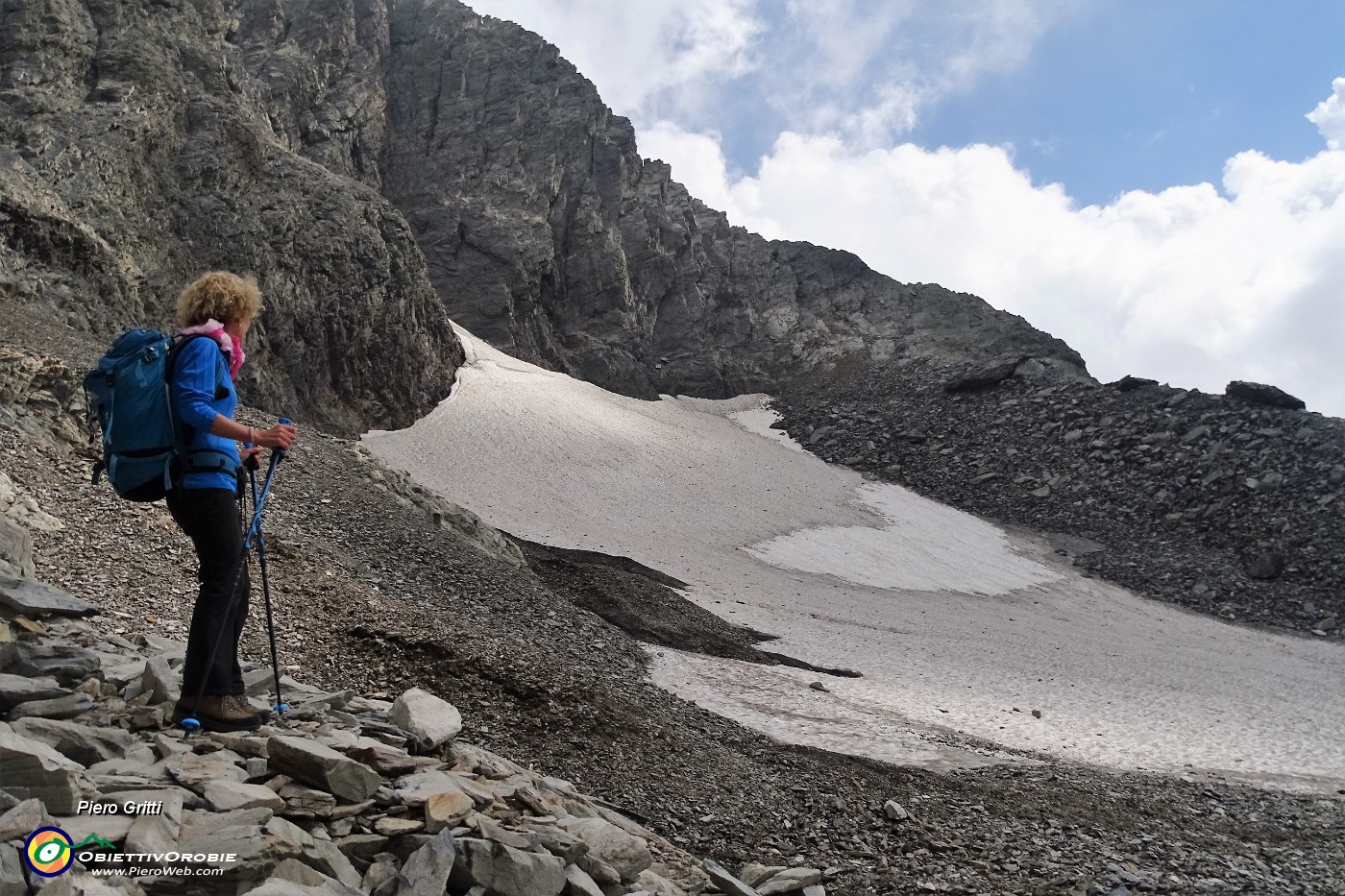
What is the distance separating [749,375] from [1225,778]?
160 ft

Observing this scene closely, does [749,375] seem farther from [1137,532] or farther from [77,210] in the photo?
[77,210]

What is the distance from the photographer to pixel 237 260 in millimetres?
36250

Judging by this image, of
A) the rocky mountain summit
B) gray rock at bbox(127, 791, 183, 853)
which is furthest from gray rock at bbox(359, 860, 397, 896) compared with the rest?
the rocky mountain summit

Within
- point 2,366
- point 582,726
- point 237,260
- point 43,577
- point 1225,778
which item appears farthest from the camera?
point 237,260

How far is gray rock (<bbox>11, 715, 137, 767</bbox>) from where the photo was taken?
454 cm

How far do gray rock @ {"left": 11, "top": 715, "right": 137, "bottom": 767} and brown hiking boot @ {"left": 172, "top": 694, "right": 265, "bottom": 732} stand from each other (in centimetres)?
50

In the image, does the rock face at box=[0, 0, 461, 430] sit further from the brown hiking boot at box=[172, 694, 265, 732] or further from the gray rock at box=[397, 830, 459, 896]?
the gray rock at box=[397, 830, 459, 896]

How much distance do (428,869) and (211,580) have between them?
7.11ft

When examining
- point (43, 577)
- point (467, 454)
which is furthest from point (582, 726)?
point (467, 454)

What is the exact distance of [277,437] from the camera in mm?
5484

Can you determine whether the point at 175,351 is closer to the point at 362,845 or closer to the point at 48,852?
the point at 48,852

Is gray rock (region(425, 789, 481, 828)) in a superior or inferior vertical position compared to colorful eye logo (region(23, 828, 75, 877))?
superior

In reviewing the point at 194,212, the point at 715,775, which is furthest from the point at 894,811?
the point at 194,212

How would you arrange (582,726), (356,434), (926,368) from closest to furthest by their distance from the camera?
(582,726)
(356,434)
(926,368)
